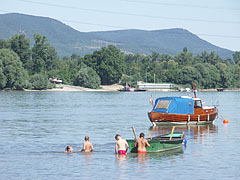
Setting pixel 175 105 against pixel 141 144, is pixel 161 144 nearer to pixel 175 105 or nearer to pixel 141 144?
pixel 141 144

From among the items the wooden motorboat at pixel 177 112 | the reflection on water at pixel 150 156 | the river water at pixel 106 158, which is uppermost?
the wooden motorboat at pixel 177 112

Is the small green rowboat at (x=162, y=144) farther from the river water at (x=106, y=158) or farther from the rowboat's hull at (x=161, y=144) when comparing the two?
the river water at (x=106, y=158)

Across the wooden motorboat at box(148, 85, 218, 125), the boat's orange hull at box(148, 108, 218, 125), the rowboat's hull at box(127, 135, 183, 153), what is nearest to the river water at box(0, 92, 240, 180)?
the rowboat's hull at box(127, 135, 183, 153)

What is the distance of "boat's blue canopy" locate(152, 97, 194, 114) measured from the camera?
6800 cm

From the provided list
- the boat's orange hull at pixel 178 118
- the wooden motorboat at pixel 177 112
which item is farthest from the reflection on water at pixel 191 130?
the wooden motorboat at pixel 177 112

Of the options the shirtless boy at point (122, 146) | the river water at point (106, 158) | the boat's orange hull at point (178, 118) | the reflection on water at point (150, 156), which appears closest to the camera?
the river water at point (106, 158)

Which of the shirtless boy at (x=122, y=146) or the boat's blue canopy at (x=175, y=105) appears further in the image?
the boat's blue canopy at (x=175, y=105)

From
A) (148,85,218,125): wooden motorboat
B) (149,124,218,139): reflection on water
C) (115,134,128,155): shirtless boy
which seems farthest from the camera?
(148,85,218,125): wooden motorboat

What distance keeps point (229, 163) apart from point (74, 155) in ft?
41.8

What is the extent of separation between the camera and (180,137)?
1916 inches

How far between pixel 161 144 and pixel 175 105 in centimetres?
2465

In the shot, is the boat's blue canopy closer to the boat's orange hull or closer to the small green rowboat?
the boat's orange hull

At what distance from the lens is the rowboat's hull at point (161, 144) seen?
42812mm

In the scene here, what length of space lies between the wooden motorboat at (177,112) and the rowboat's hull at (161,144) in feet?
70.6
